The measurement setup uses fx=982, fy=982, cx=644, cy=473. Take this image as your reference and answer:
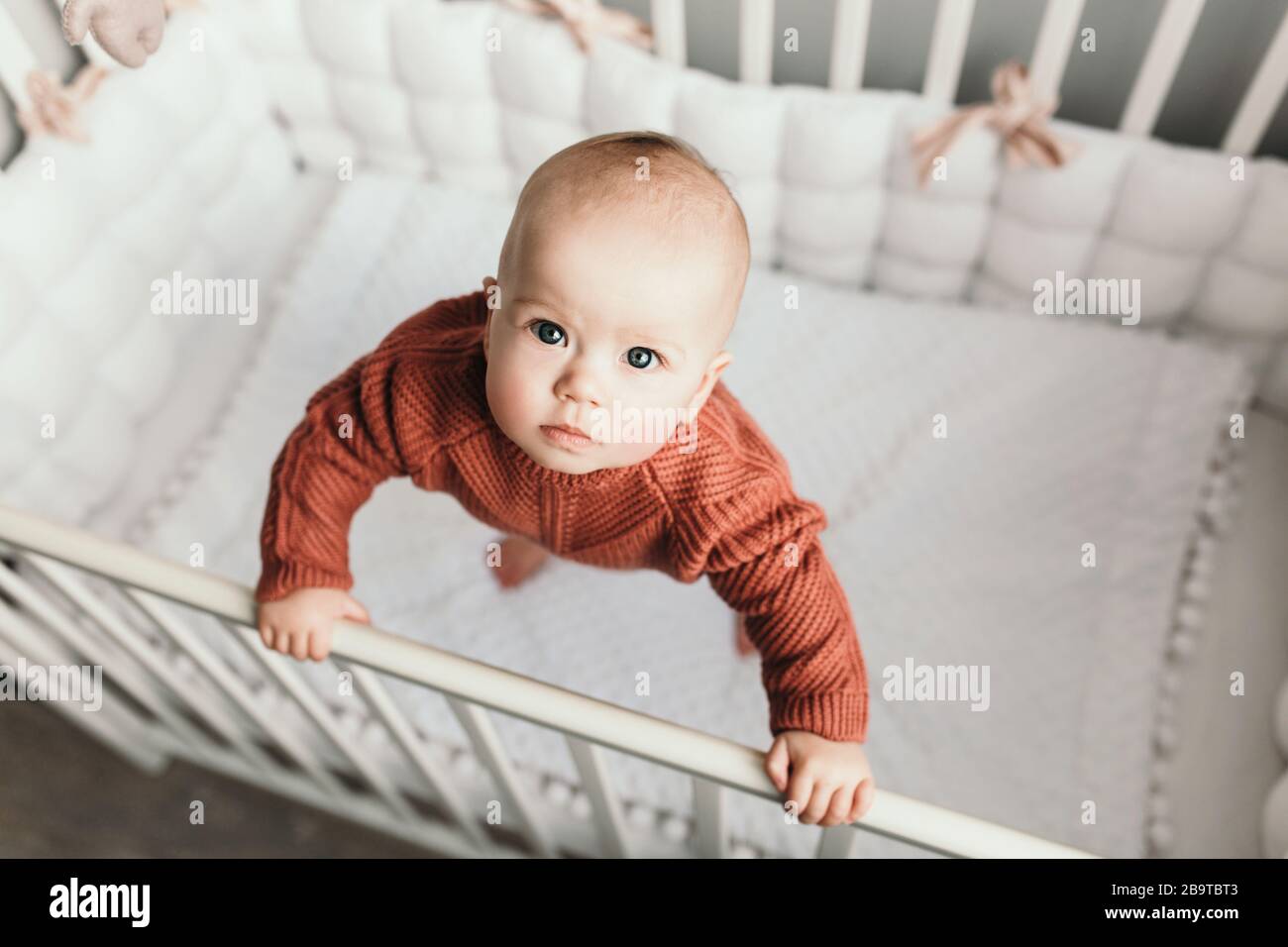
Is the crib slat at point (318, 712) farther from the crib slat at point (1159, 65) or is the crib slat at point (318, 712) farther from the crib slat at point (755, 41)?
the crib slat at point (1159, 65)

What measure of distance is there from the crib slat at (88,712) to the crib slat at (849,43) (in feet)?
2.94

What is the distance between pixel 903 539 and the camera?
1.05 metres

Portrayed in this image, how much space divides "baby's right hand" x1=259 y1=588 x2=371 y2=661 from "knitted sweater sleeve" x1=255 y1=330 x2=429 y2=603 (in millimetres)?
20

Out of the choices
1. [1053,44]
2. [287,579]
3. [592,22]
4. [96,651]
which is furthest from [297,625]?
[1053,44]

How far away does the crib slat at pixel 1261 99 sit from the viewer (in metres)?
0.88

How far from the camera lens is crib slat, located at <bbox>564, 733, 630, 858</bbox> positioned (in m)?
0.67

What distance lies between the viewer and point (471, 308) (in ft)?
2.52

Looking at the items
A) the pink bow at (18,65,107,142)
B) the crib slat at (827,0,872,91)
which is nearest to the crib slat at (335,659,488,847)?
the pink bow at (18,65,107,142)

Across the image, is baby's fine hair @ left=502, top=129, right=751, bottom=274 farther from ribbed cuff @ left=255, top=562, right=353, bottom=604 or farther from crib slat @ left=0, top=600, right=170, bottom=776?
crib slat @ left=0, top=600, right=170, bottom=776

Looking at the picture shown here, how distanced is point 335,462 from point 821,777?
1.36ft

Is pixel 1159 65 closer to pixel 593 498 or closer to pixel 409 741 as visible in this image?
pixel 593 498
